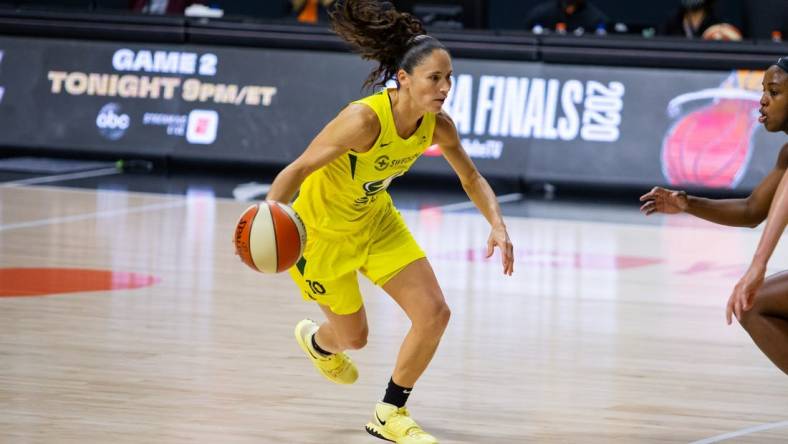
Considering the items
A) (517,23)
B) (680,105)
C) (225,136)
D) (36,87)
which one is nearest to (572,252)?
(680,105)

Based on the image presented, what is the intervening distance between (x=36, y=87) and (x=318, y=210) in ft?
31.6

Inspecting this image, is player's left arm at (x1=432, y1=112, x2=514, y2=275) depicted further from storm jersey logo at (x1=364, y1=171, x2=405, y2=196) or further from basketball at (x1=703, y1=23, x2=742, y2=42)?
basketball at (x1=703, y1=23, x2=742, y2=42)

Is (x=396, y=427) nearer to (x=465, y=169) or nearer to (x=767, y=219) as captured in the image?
(x=465, y=169)

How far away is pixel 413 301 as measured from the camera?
5.90 metres

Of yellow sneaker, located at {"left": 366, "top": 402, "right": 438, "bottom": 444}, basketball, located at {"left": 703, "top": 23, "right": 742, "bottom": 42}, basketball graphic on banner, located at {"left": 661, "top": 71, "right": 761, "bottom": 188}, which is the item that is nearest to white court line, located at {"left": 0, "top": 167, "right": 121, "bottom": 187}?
basketball graphic on banner, located at {"left": 661, "top": 71, "right": 761, "bottom": 188}

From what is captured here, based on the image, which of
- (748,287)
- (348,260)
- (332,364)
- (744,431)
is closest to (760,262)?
(748,287)

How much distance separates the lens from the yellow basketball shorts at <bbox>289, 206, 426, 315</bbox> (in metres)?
6.05

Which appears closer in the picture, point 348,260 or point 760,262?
point 760,262

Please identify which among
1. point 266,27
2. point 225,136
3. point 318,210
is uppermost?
point 318,210

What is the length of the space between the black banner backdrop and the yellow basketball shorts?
298 inches

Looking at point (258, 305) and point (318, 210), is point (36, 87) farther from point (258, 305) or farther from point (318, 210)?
point (318, 210)

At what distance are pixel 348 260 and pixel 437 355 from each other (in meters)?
1.57

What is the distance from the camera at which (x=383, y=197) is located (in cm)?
624

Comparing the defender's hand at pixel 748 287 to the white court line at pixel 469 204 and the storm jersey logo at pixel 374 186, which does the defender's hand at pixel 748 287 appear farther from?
the white court line at pixel 469 204
